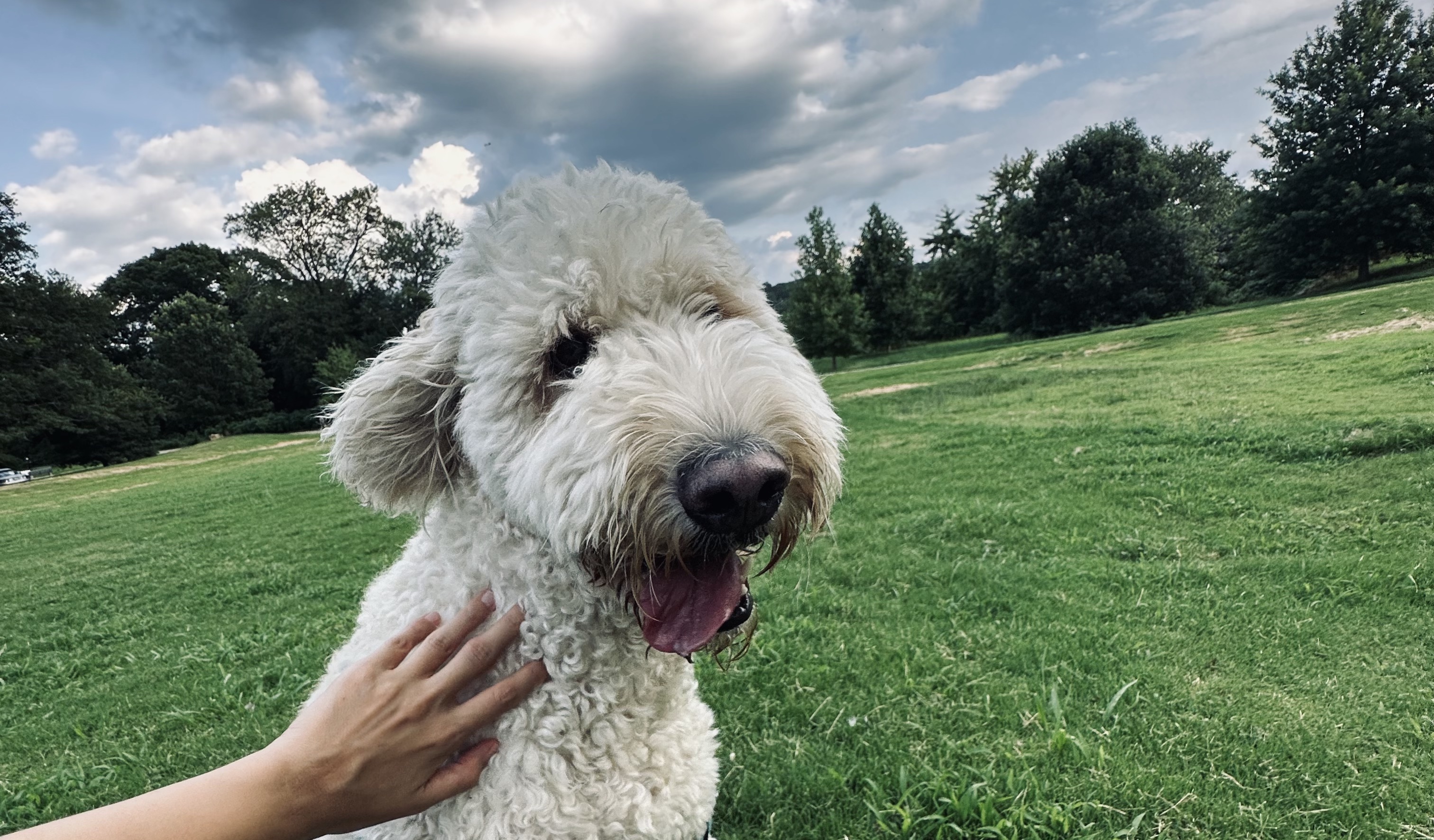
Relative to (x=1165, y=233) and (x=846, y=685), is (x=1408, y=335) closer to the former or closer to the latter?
(x=846, y=685)

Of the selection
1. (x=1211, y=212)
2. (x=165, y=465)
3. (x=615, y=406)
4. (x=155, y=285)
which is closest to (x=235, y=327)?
(x=155, y=285)

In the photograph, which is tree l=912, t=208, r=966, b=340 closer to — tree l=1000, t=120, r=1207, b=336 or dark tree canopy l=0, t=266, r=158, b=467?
tree l=1000, t=120, r=1207, b=336

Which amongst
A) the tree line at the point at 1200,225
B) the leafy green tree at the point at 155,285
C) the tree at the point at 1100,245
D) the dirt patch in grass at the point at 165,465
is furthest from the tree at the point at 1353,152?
the leafy green tree at the point at 155,285

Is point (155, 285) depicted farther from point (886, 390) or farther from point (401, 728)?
point (401, 728)

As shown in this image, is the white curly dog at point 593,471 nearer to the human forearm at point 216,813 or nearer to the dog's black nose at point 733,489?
the dog's black nose at point 733,489

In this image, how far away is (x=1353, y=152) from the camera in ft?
110

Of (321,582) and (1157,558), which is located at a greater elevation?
(321,582)

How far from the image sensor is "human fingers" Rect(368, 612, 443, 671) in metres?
1.66

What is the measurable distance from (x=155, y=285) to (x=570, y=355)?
236 ft

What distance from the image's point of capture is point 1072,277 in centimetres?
3716

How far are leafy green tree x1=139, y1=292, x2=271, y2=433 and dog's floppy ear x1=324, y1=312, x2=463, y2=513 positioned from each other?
176 ft

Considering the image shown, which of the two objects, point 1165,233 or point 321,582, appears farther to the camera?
point 1165,233

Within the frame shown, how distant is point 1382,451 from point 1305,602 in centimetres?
340

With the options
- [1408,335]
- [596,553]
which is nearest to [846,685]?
[596,553]
